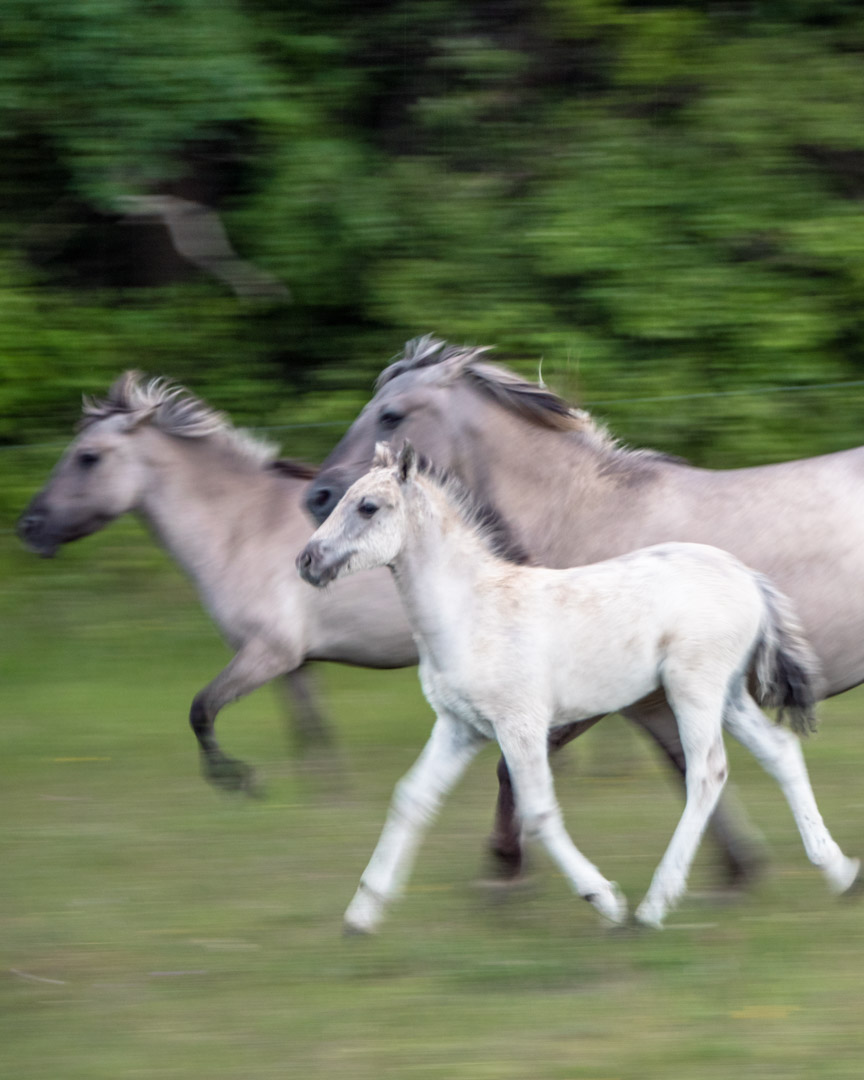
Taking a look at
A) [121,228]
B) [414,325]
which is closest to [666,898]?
[414,325]

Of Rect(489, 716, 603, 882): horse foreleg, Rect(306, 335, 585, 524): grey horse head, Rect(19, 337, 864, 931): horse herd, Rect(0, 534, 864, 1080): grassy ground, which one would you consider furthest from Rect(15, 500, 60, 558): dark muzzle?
Rect(489, 716, 603, 882): horse foreleg

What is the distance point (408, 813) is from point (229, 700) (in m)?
1.66

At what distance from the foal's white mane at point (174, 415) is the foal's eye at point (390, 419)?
1.50m

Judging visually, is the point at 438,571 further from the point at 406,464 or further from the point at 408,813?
the point at 408,813

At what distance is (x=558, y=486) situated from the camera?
502 cm

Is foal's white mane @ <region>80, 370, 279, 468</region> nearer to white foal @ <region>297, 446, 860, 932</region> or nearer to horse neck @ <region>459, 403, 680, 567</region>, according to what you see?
horse neck @ <region>459, 403, 680, 567</region>

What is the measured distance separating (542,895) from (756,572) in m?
1.24

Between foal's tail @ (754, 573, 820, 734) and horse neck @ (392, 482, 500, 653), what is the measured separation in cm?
83

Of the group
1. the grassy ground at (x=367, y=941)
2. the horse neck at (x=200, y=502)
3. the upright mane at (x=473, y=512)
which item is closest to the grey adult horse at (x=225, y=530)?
the horse neck at (x=200, y=502)

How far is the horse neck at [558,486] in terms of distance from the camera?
4.95m

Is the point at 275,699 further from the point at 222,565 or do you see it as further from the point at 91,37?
the point at 91,37

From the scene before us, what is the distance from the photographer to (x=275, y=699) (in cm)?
800

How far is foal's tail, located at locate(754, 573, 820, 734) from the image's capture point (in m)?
4.35

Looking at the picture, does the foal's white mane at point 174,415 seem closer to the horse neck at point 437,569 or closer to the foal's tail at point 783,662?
the horse neck at point 437,569
